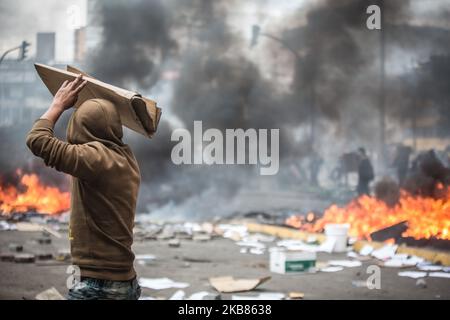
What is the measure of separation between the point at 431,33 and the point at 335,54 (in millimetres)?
2304

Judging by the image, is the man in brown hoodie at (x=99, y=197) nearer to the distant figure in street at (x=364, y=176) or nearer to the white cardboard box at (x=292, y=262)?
the white cardboard box at (x=292, y=262)

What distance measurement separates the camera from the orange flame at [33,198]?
37.3 ft

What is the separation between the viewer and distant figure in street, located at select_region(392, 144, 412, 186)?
41.2ft

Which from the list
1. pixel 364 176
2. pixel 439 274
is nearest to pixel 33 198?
pixel 364 176

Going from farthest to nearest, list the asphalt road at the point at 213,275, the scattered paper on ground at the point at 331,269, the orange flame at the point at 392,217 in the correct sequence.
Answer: the orange flame at the point at 392,217 → the scattered paper on ground at the point at 331,269 → the asphalt road at the point at 213,275

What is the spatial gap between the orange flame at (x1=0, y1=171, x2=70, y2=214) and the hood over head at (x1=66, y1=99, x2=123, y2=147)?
9.46 m

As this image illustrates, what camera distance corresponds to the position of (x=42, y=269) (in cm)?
754

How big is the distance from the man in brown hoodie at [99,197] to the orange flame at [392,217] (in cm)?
758

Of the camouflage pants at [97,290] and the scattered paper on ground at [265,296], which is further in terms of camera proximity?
the scattered paper on ground at [265,296]

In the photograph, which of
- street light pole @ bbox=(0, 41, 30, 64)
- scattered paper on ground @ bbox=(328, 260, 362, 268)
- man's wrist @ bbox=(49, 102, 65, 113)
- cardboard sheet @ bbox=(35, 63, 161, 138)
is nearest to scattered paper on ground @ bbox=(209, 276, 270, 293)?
scattered paper on ground @ bbox=(328, 260, 362, 268)

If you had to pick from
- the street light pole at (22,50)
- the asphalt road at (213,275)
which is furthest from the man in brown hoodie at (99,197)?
the street light pole at (22,50)

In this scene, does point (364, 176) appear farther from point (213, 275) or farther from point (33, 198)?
point (33, 198)

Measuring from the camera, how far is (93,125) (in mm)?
2422
